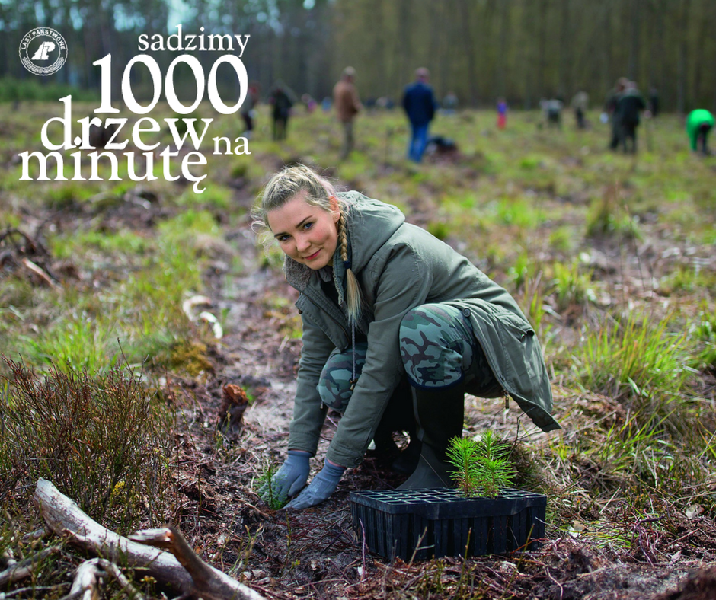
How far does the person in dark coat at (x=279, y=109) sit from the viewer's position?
55.6 feet

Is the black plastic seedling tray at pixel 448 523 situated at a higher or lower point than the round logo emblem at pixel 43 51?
lower

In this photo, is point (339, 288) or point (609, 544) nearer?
point (609, 544)

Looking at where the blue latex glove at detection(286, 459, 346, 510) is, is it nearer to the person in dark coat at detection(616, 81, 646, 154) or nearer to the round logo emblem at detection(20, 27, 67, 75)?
the round logo emblem at detection(20, 27, 67, 75)

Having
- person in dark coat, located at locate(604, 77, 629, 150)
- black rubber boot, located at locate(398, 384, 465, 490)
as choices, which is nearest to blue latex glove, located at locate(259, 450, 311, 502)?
black rubber boot, located at locate(398, 384, 465, 490)

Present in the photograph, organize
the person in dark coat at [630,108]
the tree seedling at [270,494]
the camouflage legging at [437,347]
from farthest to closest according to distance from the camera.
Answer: the person in dark coat at [630,108]
the tree seedling at [270,494]
the camouflage legging at [437,347]

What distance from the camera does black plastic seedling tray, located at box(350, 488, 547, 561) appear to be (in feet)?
6.25

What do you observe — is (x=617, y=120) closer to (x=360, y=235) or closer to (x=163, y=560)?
(x=360, y=235)

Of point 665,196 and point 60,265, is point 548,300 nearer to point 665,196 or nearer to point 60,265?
point 60,265

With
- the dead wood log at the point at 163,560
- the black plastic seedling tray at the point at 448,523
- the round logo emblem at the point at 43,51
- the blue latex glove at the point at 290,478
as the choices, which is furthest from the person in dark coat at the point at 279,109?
the dead wood log at the point at 163,560

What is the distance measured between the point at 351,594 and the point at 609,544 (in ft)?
2.85

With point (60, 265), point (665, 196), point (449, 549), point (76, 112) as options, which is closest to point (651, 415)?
point (449, 549)

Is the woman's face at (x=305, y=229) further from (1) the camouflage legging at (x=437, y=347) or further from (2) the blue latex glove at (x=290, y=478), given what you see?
(2) the blue latex glove at (x=290, y=478)

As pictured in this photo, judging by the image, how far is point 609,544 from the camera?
6.88 ft

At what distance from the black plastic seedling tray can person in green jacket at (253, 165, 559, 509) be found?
0.29m
